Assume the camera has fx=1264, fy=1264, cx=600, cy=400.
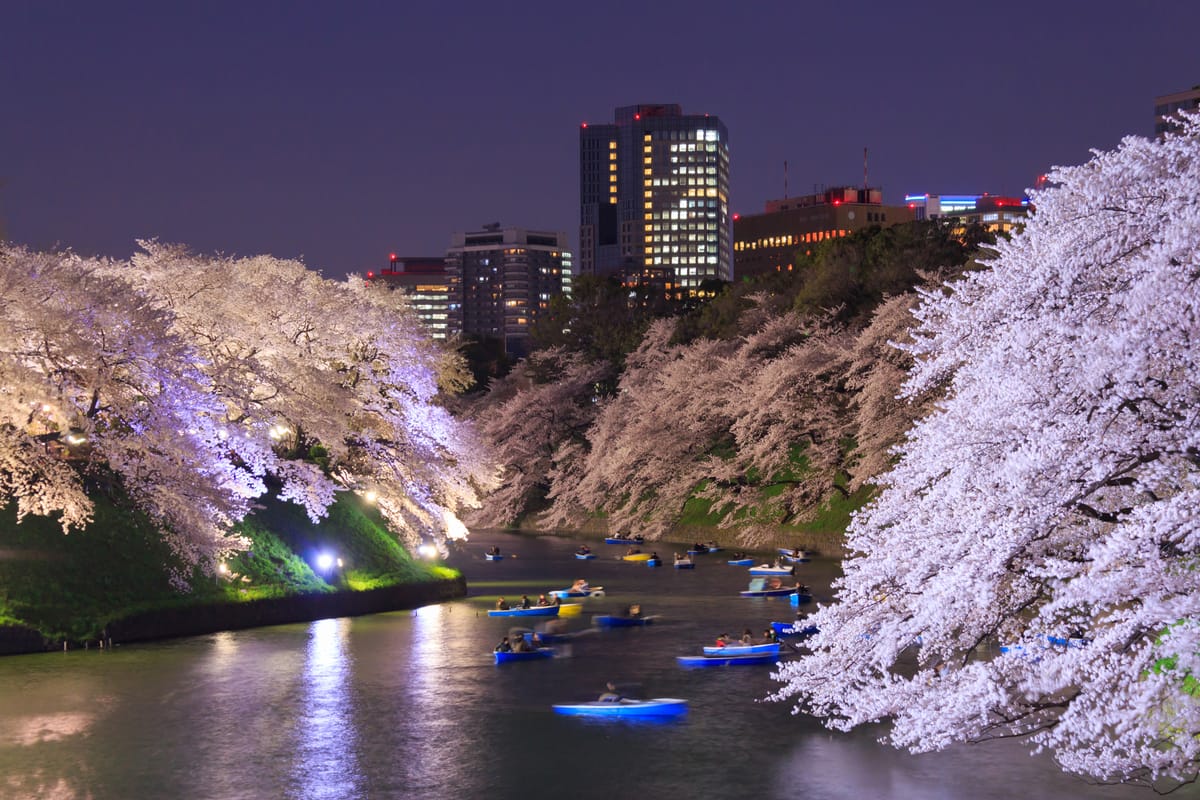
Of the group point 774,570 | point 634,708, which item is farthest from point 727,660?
point 774,570

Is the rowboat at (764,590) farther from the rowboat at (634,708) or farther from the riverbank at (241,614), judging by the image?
the rowboat at (634,708)

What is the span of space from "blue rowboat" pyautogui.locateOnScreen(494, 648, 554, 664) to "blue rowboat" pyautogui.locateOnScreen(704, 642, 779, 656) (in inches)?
180

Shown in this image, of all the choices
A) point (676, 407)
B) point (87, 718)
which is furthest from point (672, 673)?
point (676, 407)

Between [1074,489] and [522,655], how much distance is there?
21.2m

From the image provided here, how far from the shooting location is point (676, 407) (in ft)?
216

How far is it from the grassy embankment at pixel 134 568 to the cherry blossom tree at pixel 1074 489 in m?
24.3

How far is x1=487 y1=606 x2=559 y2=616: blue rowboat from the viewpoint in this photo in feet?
135

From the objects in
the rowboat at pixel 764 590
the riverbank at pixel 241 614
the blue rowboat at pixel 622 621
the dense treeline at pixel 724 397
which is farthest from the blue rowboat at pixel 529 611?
the dense treeline at pixel 724 397

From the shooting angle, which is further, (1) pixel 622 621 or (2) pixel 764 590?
(2) pixel 764 590

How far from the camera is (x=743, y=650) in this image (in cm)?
3158

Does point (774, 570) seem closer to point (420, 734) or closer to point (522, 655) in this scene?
point (522, 655)

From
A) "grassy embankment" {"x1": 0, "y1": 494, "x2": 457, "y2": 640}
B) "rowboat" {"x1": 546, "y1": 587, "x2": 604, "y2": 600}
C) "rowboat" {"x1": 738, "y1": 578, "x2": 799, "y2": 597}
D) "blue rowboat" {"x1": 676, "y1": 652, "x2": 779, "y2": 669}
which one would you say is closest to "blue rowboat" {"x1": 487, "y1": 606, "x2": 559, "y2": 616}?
"rowboat" {"x1": 546, "y1": 587, "x2": 604, "y2": 600}

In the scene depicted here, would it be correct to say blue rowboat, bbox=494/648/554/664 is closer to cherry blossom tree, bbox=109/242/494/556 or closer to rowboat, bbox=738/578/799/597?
cherry blossom tree, bbox=109/242/494/556

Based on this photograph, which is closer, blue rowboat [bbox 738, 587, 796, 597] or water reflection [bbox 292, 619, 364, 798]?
water reflection [bbox 292, 619, 364, 798]
